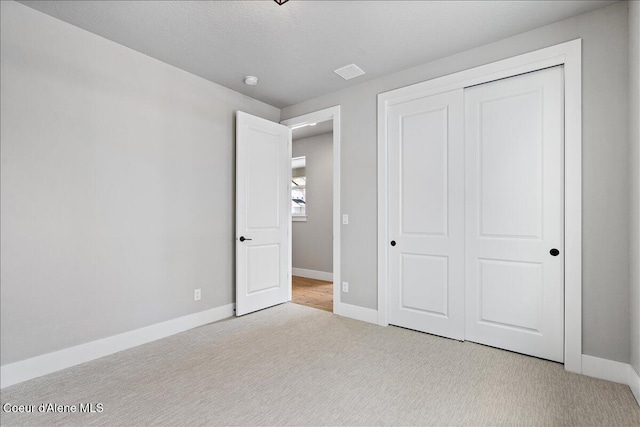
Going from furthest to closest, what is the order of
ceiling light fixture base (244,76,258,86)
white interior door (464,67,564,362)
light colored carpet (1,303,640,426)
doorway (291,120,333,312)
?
doorway (291,120,333,312) → ceiling light fixture base (244,76,258,86) → white interior door (464,67,564,362) → light colored carpet (1,303,640,426)

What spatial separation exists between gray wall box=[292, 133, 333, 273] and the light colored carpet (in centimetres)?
299

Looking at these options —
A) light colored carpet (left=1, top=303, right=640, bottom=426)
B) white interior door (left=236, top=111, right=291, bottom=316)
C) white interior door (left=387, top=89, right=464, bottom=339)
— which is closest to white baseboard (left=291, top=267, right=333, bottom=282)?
white interior door (left=236, top=111, right=291, bottom=316)

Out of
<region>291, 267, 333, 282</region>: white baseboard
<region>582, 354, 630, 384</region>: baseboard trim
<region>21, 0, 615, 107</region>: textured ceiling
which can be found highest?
<region>21, 0, 615, 107</region>: textured ceiling

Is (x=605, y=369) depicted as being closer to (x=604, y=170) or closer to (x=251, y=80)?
(x=604, y=170)

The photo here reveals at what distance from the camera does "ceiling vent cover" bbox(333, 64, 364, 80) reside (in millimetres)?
3100

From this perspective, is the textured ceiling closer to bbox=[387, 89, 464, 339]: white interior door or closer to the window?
bbox=[387, 89, 464, 339]: white interior door

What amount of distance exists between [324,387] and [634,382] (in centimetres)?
198

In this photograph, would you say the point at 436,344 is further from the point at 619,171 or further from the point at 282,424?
the point at 619,171

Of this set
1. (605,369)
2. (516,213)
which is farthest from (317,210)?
(605,369)

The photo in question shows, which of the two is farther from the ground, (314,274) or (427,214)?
(427,214)

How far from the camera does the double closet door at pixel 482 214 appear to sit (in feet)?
8.13

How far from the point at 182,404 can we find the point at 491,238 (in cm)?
264

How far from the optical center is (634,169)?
2.04 meters

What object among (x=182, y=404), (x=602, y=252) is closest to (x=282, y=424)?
(x=182, y=404)
